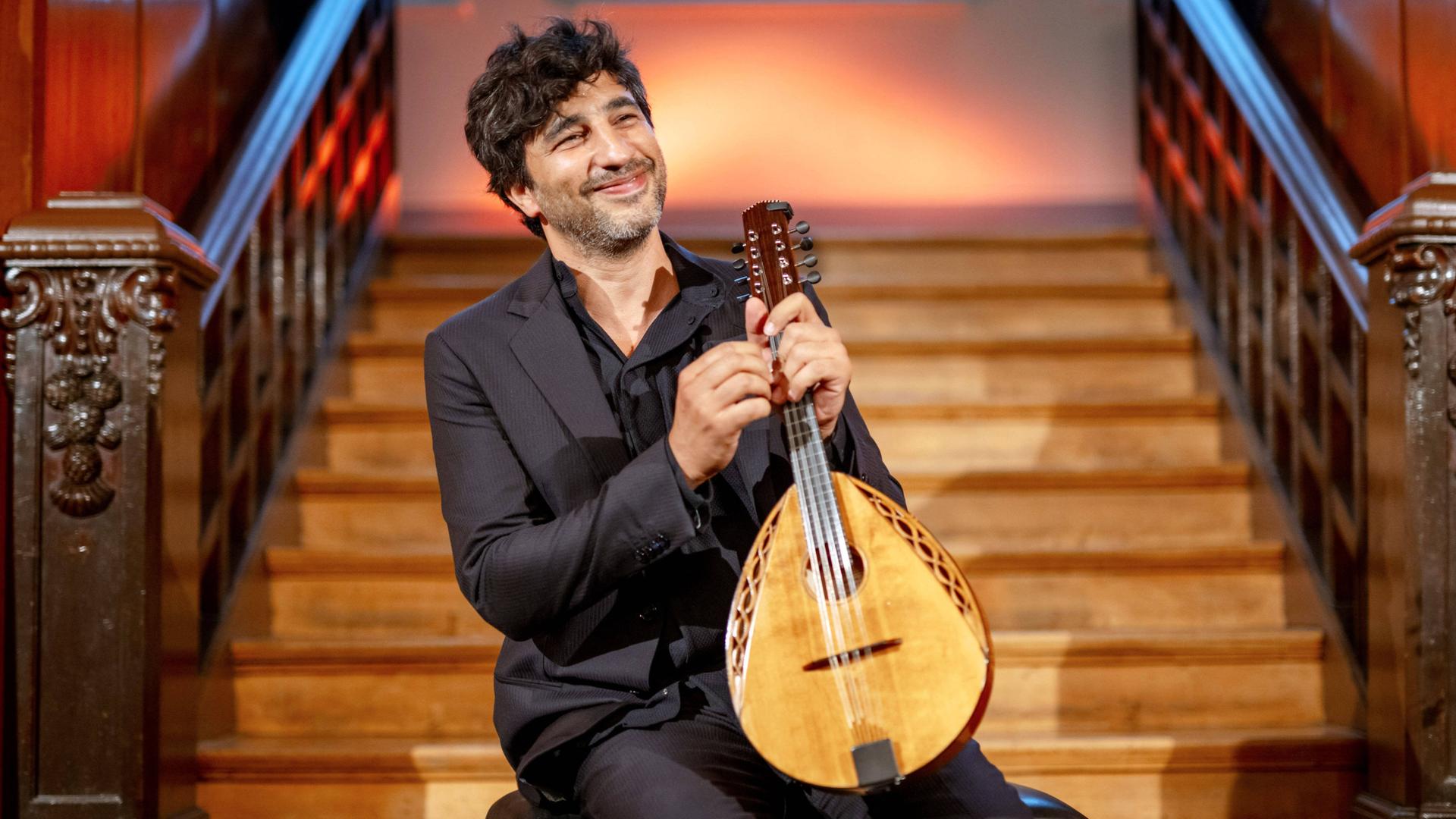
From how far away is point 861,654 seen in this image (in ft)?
4.29

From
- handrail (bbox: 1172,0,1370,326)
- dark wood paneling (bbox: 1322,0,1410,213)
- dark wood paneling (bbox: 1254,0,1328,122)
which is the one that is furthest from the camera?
dark wood paneling (bbox: 1254,0,1328,122)

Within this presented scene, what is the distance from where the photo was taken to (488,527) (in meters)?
1.56

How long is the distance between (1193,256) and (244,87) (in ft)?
9.08

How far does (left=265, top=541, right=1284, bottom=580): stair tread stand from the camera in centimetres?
283

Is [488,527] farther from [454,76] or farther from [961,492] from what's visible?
[454,76]

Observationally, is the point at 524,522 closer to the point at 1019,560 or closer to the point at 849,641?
the point at 849,641

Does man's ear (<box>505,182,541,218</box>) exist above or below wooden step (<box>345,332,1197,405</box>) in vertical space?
above

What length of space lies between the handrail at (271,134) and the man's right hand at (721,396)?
160cm

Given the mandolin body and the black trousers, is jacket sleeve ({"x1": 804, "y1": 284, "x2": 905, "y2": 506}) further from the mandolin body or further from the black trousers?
the black trousers

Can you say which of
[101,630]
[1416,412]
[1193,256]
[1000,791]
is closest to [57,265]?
[101,630]

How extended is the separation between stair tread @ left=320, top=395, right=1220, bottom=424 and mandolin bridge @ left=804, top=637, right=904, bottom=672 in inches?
79.2

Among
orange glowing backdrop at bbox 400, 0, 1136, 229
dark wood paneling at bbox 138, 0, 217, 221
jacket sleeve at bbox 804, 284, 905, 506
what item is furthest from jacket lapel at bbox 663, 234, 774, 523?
orange glowing backdrop at bbox 400, 0, 1136, 229

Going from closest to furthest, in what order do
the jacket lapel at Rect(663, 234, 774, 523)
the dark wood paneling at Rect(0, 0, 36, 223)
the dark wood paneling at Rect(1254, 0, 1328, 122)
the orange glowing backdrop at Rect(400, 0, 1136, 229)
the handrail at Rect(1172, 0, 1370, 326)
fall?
the jacket lapel at Rect(663, 234, 774, 523), the dark wood paneling at Rect(0, 0, 36, 223), the handrail at Rect(1172, 0, 1370, 326), the dark wood paneling at Rect(1254, 0, 1328, 122), the orange glowing backdrop at Rect(400, 0, 1136, 229)

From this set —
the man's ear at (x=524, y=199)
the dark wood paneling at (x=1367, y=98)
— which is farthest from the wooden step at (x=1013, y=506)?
the man's ear at (x=524, y=199)
